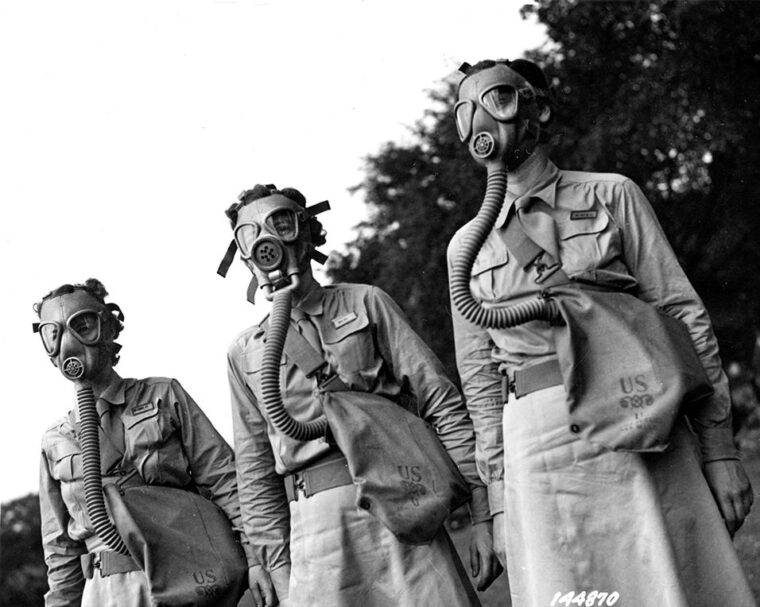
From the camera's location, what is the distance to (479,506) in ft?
21.0

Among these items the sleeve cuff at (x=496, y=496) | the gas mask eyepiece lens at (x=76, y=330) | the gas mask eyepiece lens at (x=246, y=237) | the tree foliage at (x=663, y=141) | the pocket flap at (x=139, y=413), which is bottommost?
the sleeve cuff at (x=496, y=496)

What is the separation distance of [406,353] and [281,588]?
3.85 feet

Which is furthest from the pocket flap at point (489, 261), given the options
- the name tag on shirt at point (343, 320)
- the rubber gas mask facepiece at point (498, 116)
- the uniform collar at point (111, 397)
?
the uniform collar at point (111, 397)

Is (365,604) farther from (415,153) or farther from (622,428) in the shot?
(415,153)

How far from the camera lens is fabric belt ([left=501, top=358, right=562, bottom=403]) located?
19.2 ft

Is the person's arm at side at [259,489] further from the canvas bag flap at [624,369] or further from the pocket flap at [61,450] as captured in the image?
the canvas bag flap at [624,369]

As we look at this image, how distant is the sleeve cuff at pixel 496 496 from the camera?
6.12 metres

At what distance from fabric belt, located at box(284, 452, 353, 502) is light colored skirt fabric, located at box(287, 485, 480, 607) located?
0.09ft

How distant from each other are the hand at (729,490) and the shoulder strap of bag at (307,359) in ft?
5.35

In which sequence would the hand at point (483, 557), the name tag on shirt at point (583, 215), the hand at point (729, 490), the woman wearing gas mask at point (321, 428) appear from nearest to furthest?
the hand at point (729, 490) < the name tag on shirt at point (583, 215) < the hand at point (483, 557) < the woman wearing gas mask at point (321, 428)

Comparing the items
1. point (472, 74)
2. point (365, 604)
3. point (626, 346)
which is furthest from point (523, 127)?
point (365, 604)

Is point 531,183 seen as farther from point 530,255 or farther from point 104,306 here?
point 104,306

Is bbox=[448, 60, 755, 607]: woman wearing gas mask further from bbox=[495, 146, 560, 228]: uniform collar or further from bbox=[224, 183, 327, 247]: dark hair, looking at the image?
bbox=[224, 183, 327, 247]: dark hair

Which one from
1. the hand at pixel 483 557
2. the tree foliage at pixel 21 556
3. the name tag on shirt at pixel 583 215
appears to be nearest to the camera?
the name tag on shirt at pixel 583 215
